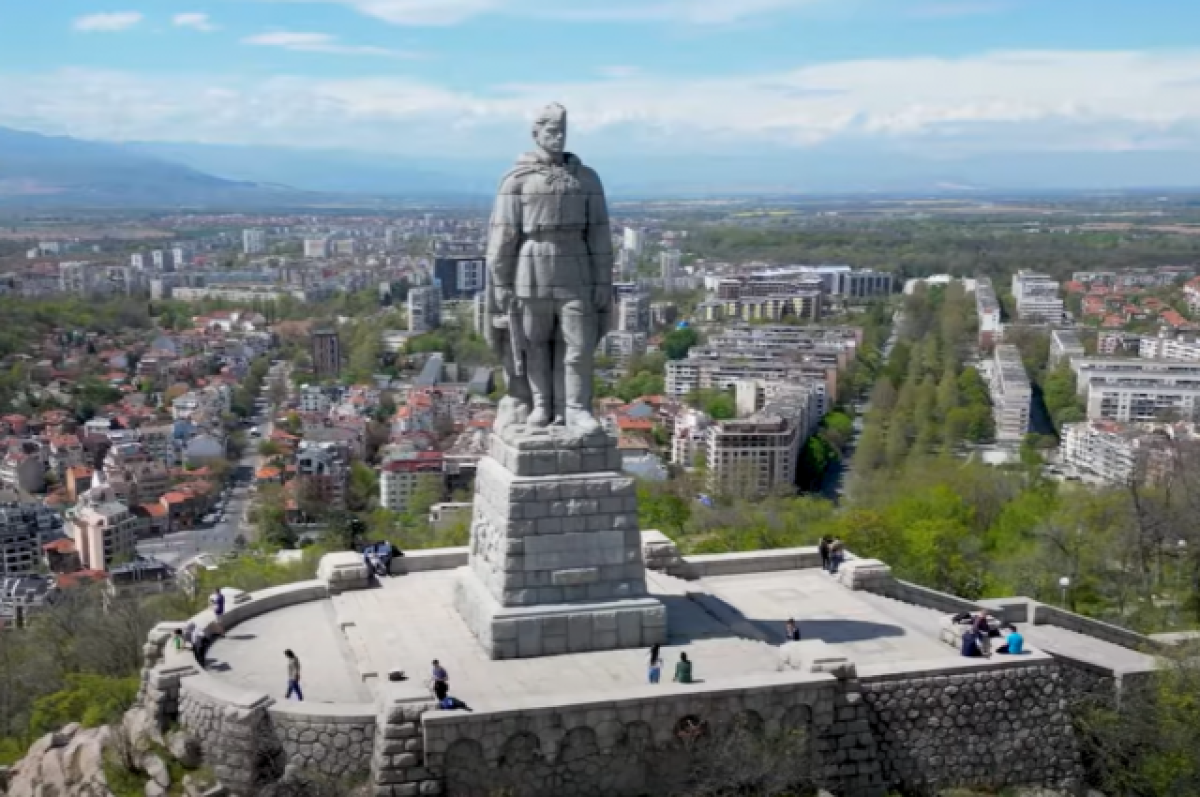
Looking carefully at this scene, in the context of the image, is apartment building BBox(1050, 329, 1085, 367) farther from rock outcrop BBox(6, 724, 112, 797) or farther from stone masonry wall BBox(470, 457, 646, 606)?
rock outcrop BBox(6, 724, 112, 797)

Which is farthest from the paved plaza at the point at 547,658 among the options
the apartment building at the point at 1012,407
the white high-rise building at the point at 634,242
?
the white high-rise building at the point at 634,242

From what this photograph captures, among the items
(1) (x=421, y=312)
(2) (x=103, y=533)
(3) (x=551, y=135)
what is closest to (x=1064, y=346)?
(1) (x=421, y=312)

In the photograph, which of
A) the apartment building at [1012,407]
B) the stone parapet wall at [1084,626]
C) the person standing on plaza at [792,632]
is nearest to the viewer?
the person standing on plaza at [792,632]

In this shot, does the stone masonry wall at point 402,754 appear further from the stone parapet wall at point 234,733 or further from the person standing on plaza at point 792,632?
the person standing on plaza at point 792,632

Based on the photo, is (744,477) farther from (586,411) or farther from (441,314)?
(441,314)

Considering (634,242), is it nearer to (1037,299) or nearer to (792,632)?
(1037,299)

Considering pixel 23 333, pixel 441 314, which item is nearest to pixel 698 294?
pixel 441 314
